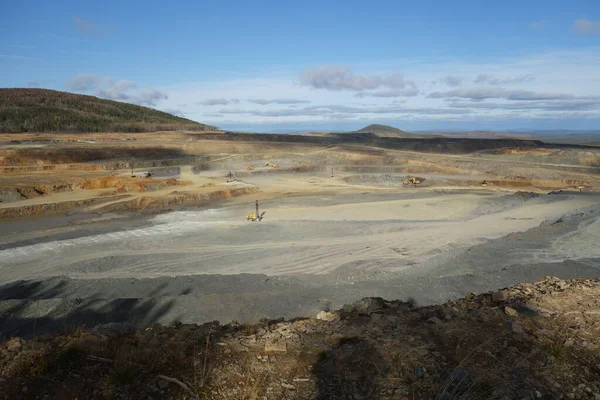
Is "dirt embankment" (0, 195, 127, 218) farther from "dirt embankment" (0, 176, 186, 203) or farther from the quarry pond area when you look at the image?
"dirt embankment" (0, 176, 186, 203)

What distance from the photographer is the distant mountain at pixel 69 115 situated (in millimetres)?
75625

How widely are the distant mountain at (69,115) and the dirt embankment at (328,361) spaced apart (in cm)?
8138

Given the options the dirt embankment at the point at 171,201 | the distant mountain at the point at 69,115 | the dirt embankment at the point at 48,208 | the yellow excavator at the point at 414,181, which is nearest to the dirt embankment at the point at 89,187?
the dirt embankment at the point at 48,208

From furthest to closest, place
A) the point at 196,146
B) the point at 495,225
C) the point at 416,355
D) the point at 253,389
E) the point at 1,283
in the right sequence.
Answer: the point at 196,146, the point at 495,225, the point at 1,283, the point at 416,355, the point at 253,389

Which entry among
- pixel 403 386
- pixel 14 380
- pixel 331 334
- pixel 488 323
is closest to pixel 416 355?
pixel 403 386

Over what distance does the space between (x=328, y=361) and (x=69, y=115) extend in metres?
91.0

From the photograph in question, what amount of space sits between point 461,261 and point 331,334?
9.94 m

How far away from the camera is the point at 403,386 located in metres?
4.43

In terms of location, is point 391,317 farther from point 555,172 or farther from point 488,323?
point 555,172

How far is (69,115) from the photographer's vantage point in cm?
8200

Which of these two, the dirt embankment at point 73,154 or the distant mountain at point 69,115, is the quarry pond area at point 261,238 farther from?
the distant mountain at point 69,115

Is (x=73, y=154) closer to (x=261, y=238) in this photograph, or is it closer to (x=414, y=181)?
(x=261, y=238)

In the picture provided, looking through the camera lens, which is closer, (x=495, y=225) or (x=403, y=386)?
(x=403, y=386)

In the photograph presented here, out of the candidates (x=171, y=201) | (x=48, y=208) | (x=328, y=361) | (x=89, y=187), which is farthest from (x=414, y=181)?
(x=328, y=361)
